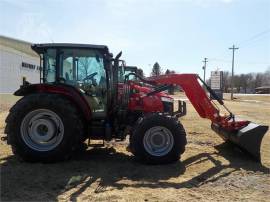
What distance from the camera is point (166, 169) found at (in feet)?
26.7

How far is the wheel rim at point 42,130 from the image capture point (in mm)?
8555

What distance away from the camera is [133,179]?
24.3 ft

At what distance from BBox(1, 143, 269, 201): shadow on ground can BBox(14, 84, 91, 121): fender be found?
3.55 ft

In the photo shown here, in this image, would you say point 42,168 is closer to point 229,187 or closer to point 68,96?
point 68,96

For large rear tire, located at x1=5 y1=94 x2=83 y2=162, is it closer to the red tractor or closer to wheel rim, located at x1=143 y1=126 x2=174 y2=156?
the red tractor

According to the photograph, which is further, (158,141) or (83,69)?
(83,69)

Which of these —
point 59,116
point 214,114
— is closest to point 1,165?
point 59,116

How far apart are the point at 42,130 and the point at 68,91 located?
969mm

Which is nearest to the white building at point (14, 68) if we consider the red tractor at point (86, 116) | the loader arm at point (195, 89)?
the red tractor at point (86, 116)

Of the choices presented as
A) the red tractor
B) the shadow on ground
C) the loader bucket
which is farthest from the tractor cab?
the loader bucket

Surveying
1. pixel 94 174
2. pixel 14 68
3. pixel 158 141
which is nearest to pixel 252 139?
pixel 158 141

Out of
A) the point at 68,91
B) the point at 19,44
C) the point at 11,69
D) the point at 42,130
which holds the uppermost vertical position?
the point at 19,44

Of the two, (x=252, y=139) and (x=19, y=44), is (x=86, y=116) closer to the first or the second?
(x=252, y=139)

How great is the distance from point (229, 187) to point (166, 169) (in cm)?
150
